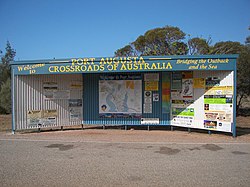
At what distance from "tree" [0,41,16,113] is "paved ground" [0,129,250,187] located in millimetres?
14807

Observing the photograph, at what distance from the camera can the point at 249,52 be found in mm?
20266

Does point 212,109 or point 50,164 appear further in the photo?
point 212,109

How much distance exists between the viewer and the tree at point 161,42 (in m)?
26.0

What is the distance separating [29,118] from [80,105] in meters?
2.72

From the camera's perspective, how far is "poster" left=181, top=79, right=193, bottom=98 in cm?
1175

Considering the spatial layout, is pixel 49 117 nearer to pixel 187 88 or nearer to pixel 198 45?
pixel 187 88

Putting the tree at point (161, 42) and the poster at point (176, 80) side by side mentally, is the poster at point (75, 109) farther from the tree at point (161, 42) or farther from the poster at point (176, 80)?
the tree at point (161, 42)

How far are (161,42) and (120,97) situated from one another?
1791 centimetres

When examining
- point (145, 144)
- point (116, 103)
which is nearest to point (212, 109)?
point (145, 144)

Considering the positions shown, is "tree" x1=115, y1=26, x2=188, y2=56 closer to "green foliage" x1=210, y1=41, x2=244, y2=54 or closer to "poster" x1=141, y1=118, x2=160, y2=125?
"green foliage" x1=210, y1=41, x2=244, y2=54

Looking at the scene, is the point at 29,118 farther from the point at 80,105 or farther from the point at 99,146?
the point at 99,146

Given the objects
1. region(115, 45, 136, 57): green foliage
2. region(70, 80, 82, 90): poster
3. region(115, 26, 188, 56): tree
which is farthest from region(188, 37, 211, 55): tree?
region(70, 80, 82, 90): poster

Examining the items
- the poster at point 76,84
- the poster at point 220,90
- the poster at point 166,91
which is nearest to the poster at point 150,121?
the poster at point 166,91

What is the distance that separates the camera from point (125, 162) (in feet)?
21.4
